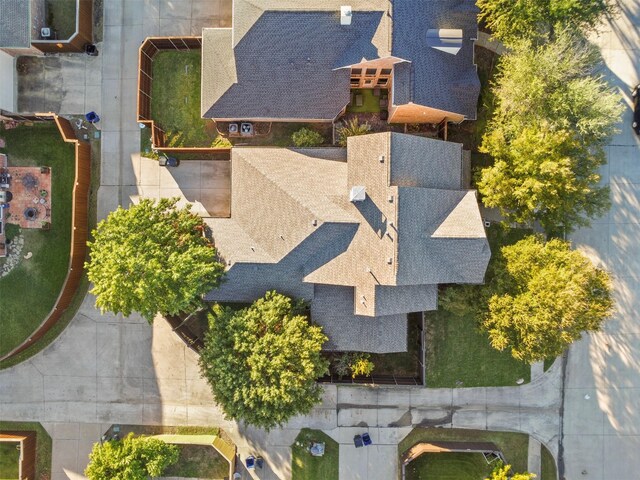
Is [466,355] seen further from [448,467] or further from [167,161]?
[167,161]

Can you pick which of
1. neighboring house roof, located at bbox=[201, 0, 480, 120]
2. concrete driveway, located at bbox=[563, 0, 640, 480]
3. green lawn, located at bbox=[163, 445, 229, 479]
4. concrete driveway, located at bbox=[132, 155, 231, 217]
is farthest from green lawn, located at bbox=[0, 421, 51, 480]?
concrete driveway, located at bbox=[563, 0, 640, 480]

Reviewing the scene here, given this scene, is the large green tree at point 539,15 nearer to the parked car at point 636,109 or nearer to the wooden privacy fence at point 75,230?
the parked car at point 636,109

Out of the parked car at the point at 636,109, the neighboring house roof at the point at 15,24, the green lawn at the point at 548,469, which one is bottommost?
the green lawn at the point at 548,469

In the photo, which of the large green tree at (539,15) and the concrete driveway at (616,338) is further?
the concrete driveway at (616,338)

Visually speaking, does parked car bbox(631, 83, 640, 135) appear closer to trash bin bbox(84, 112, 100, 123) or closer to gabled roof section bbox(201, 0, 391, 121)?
gabled roof section bbox(201, 0, 391, 121)

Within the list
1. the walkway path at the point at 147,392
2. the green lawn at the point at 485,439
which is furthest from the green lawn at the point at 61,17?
the green lawn at the point at 485,439

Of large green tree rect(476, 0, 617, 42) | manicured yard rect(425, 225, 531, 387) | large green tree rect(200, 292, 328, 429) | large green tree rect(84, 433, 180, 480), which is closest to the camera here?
large green tree rect(476, 0, 617, 42)

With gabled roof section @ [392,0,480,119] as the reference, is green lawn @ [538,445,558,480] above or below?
below
